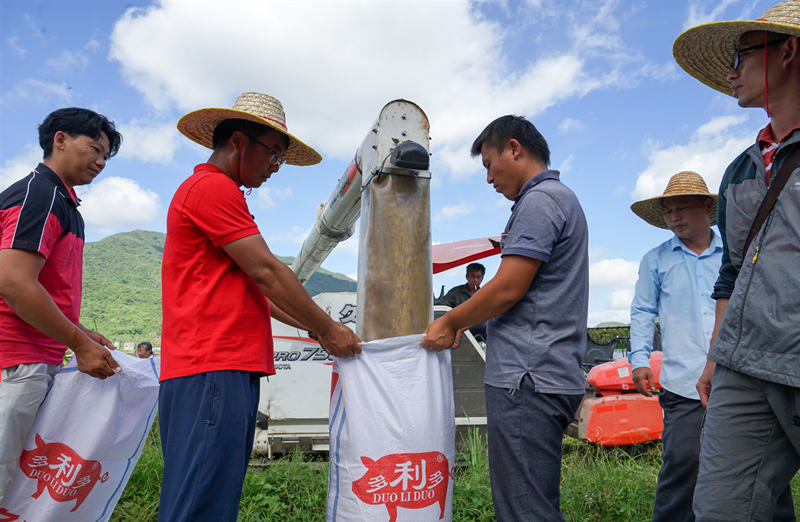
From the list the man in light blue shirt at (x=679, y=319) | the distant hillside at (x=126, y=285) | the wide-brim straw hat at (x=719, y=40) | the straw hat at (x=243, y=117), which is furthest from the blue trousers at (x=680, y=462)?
the distant hillside at (x=126, y=285)

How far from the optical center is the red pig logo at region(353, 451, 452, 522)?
1905mm

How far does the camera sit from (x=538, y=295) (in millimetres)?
2008

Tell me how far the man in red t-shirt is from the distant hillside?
101ft

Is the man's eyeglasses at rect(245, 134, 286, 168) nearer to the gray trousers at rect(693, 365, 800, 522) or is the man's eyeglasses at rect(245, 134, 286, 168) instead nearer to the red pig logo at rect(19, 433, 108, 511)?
the red pig logo at rect(19, 433, 108, 511)

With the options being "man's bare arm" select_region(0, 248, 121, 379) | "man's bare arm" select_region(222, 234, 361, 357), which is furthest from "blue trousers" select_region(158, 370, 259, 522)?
"man's bare arm" select_region(0, 248, 121, 379)

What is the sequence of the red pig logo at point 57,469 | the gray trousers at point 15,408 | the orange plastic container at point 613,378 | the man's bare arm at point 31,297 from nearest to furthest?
1. the man's bare arm at point 31,297
2. the gray trousers at point 15,408
3. the red pig logo at point 57,469
4. the orange plastic container at point 613,378

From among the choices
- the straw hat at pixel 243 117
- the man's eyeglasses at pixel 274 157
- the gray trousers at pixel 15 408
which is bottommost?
the gray trousers at pixel 15 408

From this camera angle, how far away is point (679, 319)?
9.36 feet

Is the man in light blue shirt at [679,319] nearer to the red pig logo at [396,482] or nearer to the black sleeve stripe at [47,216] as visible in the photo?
the red pig logo at [396,482]

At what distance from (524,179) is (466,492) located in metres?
2.19

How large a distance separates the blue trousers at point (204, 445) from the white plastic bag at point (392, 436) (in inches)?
14.0

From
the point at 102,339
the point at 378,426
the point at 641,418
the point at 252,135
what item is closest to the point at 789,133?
the point at 378,426

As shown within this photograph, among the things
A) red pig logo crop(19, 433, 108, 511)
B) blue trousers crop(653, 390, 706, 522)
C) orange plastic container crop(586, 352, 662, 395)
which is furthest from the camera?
orange plastic container crop(586, 352, 662, 395)

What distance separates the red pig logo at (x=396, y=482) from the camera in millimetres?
1905
